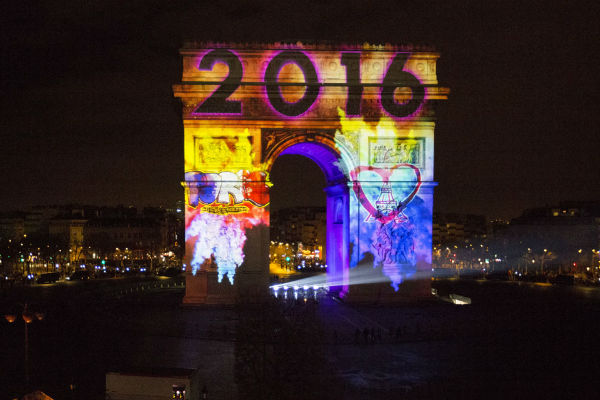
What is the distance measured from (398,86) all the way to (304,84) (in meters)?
4.36

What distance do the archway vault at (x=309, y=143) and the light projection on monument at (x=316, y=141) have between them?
0.15ft

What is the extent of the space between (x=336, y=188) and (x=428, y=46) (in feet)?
27.1

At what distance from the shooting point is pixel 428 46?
25.4 m

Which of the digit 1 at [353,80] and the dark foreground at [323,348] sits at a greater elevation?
the digit 1 at [353,80]

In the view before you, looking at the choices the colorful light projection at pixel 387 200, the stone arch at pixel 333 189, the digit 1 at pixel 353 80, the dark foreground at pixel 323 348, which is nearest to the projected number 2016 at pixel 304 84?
the digit 1 at pixel 353 80

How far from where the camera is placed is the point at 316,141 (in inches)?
1002

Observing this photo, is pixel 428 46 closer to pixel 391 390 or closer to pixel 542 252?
pixel 391 390

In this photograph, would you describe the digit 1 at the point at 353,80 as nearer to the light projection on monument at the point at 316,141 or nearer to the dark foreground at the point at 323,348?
the light projection on monument at the point at 316,141

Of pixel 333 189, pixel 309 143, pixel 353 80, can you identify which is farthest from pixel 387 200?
pixel 353 80

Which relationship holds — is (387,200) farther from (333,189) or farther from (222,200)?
(222,200)

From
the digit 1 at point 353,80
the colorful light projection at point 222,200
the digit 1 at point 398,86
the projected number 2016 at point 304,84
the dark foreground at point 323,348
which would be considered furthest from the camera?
the digit 1 at point 398,86

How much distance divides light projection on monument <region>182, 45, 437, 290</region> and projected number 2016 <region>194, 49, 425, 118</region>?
0.05 metres

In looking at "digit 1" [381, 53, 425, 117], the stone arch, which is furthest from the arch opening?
"digit 1" [381, 53, 425, 117]

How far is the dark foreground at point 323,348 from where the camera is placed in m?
13.2
